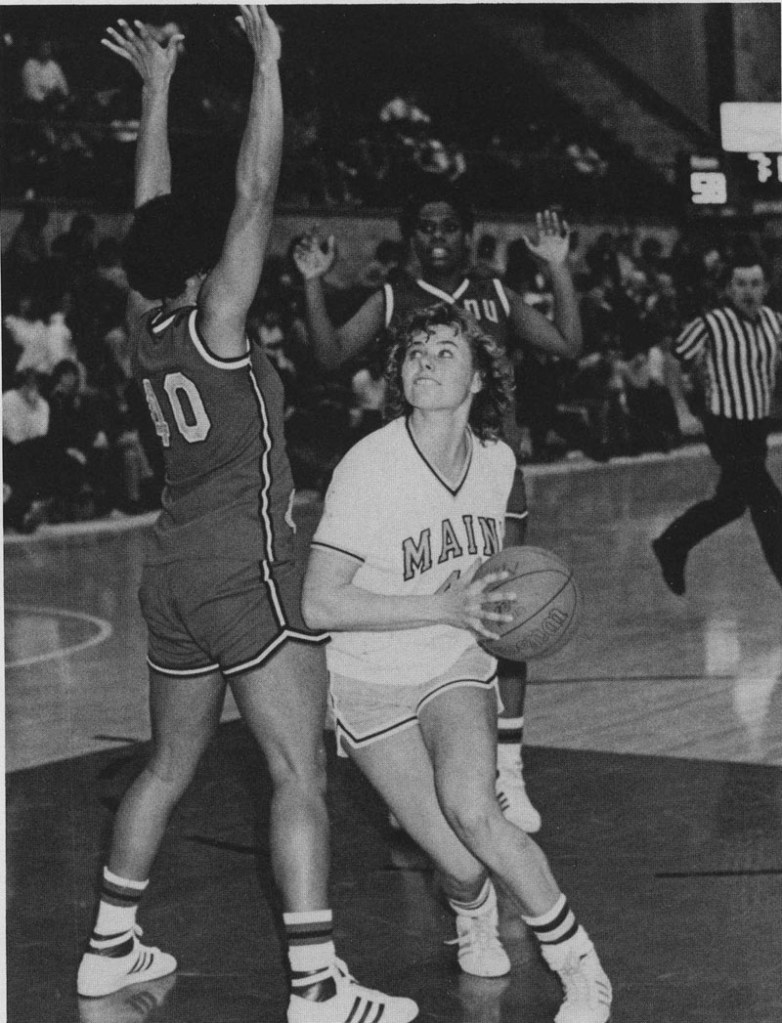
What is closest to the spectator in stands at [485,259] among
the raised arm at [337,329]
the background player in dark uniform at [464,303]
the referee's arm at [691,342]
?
the background player in dark uniform at [464,303]

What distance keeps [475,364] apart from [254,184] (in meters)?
0.77

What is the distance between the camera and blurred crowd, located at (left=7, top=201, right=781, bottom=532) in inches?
509

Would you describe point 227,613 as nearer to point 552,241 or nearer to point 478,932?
point 478,932

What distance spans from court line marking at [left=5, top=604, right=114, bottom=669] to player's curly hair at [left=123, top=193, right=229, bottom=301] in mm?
4572

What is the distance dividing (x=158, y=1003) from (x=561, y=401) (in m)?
13.6

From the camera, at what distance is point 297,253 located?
5.42m

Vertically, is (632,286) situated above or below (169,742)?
above

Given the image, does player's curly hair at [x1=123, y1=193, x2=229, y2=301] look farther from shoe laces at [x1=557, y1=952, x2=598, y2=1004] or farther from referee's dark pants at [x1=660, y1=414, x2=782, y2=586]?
referee's dark pants at [x1=660, y1=414, x2=782, y2=586]

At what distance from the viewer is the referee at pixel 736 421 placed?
9.43 metres

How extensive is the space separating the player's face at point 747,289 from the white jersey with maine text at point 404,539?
596 centimetres

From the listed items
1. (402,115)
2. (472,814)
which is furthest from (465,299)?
(402,115)

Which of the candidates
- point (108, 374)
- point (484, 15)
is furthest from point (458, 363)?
point (484, 15)

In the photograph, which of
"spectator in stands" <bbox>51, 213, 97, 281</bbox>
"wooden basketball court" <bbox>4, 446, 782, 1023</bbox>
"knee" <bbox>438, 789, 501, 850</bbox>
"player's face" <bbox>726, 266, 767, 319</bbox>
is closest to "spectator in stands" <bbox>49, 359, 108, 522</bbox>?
"spectator in stands" <bbox>51, 213, 97, 281</bbox>

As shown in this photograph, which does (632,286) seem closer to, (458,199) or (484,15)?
(484,15)
